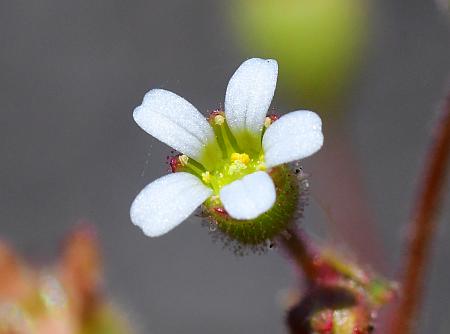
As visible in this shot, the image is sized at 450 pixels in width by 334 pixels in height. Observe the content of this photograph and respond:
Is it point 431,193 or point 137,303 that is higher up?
point 137,303

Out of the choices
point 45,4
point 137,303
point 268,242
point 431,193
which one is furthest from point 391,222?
point 268,242

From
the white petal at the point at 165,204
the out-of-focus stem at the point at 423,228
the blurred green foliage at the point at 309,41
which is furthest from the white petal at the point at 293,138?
the blurred green foliage at the point at 309,41

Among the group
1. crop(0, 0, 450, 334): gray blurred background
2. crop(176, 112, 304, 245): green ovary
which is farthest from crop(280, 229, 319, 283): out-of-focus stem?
crop(0, 0, 450, 334): gray blurred background

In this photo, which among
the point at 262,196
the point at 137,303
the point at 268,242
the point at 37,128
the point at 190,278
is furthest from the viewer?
the point at 37,128

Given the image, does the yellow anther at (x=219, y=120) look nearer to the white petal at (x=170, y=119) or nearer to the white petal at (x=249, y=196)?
the white petal at (x=170, y=119)

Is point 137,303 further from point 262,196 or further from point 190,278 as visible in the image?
point 262,196

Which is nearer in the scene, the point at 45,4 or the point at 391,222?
the point at 391,222
